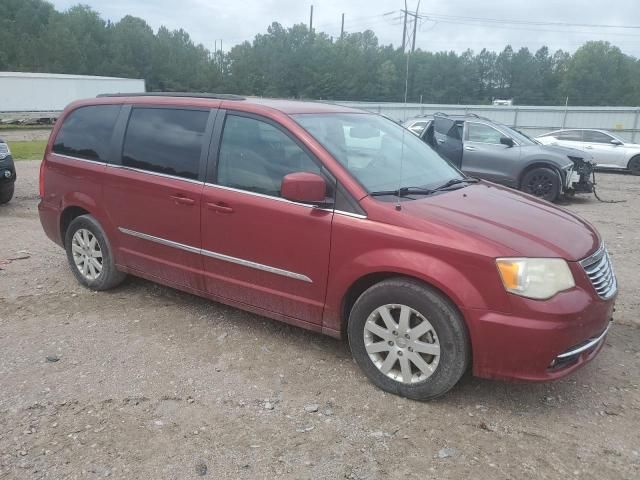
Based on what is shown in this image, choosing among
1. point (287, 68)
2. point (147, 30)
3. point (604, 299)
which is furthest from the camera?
point (147, 30)

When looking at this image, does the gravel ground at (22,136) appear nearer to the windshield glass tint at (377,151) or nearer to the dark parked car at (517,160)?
the dark parked car at (517,160)

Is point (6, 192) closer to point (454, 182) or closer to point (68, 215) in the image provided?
point (68, 215)

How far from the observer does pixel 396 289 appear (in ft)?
10.7

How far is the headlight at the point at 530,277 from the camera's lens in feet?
9.74

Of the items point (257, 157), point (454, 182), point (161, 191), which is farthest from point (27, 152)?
point (454, 182)

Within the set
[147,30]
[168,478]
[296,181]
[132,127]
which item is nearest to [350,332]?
[296,181]

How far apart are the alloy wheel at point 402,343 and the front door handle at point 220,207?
1253 millimetres

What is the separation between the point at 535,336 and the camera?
116 inches

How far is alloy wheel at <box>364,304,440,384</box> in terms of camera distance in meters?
3.23

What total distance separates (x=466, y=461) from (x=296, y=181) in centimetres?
178

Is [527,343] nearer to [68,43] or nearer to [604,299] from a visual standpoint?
[604,299]

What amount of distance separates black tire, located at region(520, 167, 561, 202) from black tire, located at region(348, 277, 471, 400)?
8.18 m

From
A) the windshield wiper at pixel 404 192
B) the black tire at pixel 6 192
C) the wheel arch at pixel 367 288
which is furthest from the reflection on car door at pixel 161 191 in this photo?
the black tire at pixel 6 192

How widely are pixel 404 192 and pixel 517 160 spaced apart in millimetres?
8105
